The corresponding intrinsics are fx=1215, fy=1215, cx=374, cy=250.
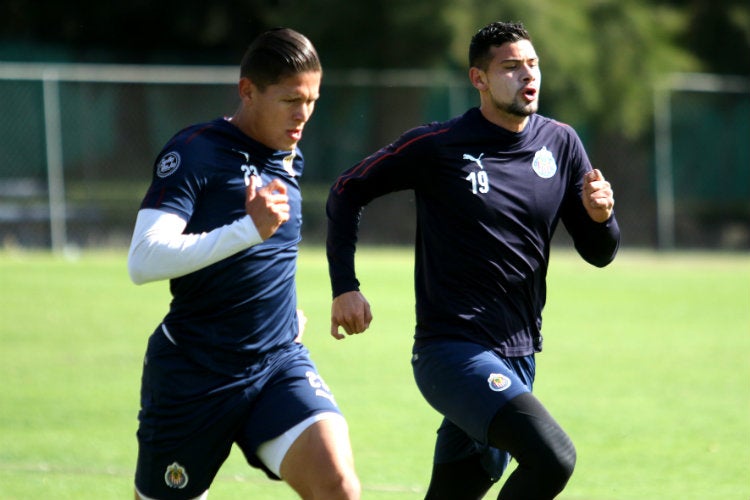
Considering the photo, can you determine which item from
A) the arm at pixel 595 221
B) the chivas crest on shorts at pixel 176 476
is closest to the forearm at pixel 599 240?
the arm at pixel 595 221

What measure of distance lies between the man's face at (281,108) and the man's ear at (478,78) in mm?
908

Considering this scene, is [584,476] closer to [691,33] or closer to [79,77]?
[79,77]

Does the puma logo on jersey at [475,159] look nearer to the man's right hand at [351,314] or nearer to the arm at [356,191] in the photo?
the arm at [356,191]

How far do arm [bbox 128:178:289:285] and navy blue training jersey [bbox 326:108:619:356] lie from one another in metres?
1.01

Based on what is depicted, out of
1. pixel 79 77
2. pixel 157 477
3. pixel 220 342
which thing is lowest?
pixel 157 477

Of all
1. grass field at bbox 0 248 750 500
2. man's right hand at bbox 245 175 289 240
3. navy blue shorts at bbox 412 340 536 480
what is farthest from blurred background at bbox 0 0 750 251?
man's right hand at bbox 245 175 289 240

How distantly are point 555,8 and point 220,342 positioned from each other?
18.1m

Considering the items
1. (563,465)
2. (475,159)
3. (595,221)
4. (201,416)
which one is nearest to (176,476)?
(201,416)

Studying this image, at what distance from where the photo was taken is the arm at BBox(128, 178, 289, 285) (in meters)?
4.28

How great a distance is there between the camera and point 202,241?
4.30 metres

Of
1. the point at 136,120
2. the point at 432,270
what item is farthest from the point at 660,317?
the point at 136,120

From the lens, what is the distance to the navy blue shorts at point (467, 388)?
4773 millimetres

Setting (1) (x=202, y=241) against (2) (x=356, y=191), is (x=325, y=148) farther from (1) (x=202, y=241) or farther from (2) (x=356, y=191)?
(1) (x=202, y=241)

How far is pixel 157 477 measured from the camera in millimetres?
4629
